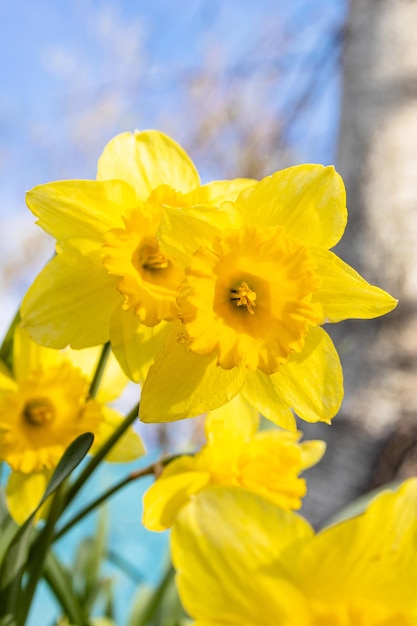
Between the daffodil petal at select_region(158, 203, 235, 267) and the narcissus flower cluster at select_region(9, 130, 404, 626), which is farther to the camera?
the daffodil petal at select_region(158, 203, 235, 267)

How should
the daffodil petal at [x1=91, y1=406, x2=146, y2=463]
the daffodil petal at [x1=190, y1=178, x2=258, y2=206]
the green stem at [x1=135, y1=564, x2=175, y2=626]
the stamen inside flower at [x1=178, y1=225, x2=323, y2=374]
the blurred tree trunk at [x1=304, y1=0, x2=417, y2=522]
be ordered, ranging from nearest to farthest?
the stamen inside flower at [x1=178, y1=225, x2=323, y2=374]
the daffodil petal at [x1=190, y1=178, x2=258, y2=206]
the daffodil petal at [x1=91, y1=406, x2=146, y2=463]
the green stem at [x1=135, y1=564, x2=175, y2=626]
the blurred tree trunk at [x1=304, y1=0, x2=417, y2=522]

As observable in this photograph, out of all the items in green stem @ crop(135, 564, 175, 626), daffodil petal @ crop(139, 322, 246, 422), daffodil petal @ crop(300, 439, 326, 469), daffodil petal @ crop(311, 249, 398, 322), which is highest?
daffodil petal @ crop(311, 249, 398, 322)

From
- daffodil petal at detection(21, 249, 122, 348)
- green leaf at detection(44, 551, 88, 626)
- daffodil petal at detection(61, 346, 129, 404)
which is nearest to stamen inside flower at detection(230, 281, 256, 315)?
daffodil petal at detection(21, 249, 122, 348)

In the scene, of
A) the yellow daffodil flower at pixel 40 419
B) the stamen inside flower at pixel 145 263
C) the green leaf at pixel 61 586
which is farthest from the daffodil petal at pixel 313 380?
the green leaf at pixel 61 586

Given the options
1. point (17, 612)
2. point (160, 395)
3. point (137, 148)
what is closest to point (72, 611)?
point (17, 612)

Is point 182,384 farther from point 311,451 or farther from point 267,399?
point 311,451

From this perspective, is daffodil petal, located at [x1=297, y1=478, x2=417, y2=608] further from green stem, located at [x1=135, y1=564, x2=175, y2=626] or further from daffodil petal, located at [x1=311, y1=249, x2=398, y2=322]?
green stem, located at [x1=135, y1=564, x2=175, y2=626]

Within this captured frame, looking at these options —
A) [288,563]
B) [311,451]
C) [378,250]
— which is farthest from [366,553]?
[378,250]
